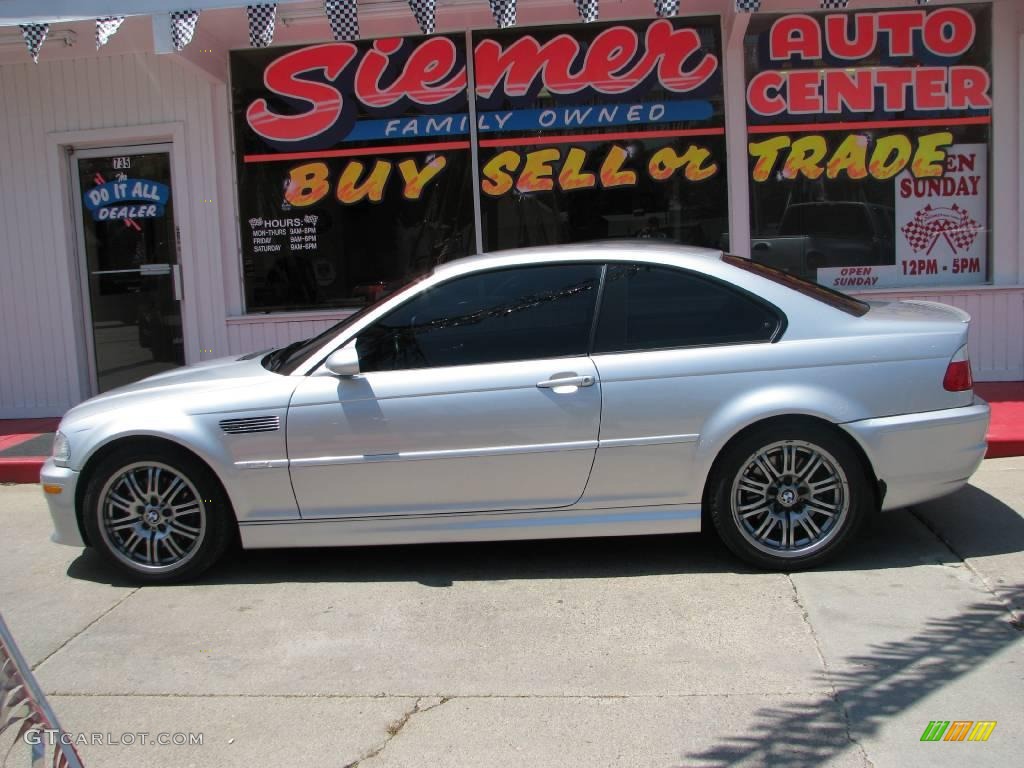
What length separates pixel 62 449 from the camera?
5016 millimetres

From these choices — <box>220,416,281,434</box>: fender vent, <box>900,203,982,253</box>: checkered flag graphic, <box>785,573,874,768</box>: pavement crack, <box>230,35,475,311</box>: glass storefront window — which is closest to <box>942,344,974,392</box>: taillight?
<box>785,573,874,768</box>: pavement crack

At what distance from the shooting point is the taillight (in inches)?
187

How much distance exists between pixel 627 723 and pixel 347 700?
1079 millimetres

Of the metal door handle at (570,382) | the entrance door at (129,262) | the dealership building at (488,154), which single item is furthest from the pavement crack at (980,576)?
the entrance door at (129,262)

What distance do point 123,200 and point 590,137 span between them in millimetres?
4316

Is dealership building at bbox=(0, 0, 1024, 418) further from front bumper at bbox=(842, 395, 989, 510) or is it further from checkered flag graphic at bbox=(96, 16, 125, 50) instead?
front bumper at bbox=(842, 395, 989, 510)

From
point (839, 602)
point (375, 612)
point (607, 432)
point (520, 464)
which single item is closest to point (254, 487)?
point (375, 612)

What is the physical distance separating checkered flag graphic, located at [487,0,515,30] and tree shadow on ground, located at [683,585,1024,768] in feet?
15.6

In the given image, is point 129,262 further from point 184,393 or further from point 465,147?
point 184,393

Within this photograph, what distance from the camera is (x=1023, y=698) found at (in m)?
3.56

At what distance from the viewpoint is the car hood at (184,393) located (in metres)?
4.91

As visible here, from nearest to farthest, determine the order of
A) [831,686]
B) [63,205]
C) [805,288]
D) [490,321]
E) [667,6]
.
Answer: [831,686] → [490,321] → [805,288] → [667,6] → [63,205]

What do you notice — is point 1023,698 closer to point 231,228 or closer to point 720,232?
point 720,232

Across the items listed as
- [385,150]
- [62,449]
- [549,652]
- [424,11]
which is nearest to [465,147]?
[385,150]
